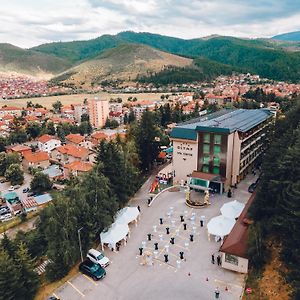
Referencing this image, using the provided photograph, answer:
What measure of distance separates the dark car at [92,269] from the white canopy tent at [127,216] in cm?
500

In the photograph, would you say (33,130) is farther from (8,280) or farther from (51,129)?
(8,280)

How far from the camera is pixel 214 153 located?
33.0m

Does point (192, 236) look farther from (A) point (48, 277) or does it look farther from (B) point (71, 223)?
(A) point (48, 277)

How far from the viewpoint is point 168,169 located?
40531 mm

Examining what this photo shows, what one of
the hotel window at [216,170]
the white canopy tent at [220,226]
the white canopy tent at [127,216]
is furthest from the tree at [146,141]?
the white canopy tent at [220,226]

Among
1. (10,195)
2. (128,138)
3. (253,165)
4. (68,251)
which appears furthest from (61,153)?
(68,251)

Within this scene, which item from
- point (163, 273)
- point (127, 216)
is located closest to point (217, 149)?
point (127, 216)

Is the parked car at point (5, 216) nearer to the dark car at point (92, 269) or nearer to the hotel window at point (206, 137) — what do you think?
the dark car at point (92, 269)

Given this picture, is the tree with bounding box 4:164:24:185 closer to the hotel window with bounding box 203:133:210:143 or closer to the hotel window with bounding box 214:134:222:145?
the hotel window with bounding box 203:133:210:143

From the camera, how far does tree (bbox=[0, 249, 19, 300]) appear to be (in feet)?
56.4

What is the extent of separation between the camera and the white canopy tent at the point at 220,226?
23.1 meters

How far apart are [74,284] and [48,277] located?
2.08 m

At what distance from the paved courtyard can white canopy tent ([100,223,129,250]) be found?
0.81 meters

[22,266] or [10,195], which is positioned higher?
[22,266]
